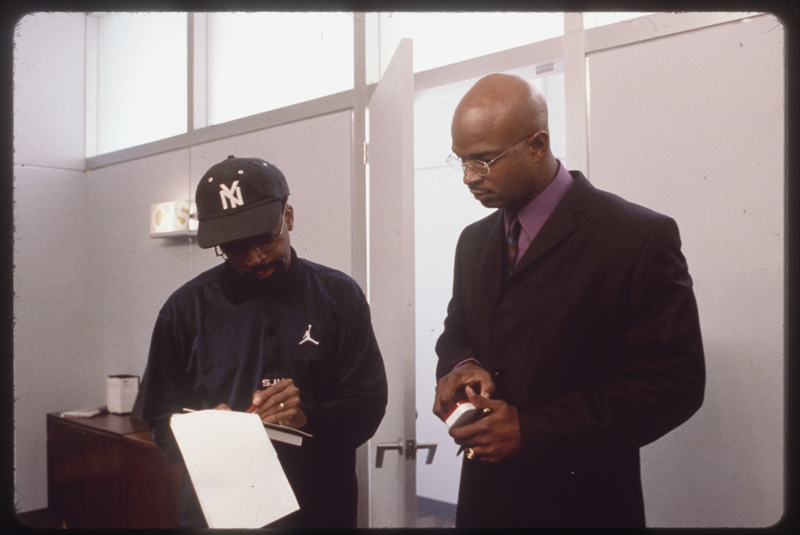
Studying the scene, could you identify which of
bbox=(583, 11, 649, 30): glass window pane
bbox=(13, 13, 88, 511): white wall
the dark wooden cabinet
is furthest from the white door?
bbox=(13, 13, 88, 511): white wall

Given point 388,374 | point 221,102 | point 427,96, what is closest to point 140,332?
point 221,102

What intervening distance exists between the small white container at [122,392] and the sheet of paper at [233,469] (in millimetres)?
2193

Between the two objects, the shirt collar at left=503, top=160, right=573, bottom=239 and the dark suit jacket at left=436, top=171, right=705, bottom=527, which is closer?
the dark suit jacket at left=436, top=171, right=705, bottom=527

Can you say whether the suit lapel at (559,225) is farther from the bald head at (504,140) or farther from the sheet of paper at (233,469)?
the sheet of paper at (233,469)

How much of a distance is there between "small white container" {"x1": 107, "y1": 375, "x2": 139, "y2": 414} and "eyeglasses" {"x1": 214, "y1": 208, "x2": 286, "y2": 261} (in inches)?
80.4

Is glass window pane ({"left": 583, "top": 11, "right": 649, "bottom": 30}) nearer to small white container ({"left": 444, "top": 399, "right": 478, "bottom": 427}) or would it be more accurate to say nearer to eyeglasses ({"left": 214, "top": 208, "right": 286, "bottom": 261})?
eyeglasses ({"left": 214, "top": 208, "right": 286, "bottom": 261})

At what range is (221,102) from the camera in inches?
98.3

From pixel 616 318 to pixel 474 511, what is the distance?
53 centimetres

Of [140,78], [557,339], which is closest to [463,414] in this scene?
[557,339]

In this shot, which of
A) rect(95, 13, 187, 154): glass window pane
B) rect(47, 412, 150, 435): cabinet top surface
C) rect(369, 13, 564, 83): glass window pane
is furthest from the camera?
rect(95, 13, 187, 154): glass window pane

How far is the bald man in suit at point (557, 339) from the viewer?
34.9 inches

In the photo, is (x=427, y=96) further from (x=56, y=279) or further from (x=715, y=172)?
(x=56, y=279)

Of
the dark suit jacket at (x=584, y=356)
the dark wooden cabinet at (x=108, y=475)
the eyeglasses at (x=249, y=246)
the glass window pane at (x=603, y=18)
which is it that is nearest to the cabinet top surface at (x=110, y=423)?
the dark wooden cabinet at (x=108, y=475)

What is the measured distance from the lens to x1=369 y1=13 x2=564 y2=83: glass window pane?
5.85ft
